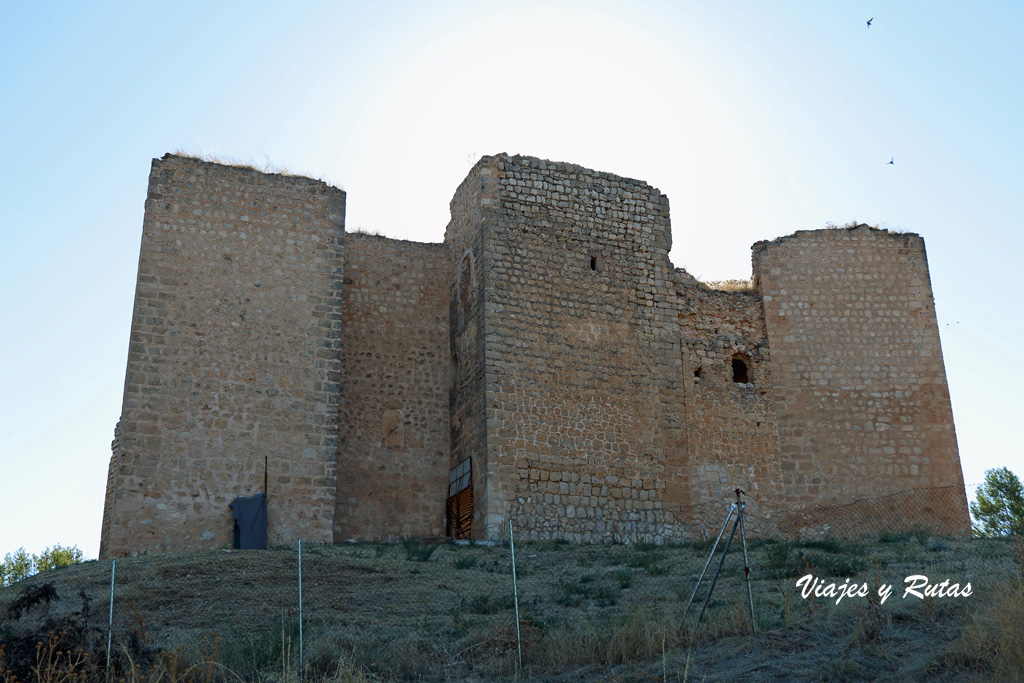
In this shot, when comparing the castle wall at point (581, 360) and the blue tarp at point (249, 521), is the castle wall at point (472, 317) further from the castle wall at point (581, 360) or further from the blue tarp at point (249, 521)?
the blue tarp at point (249, 521)

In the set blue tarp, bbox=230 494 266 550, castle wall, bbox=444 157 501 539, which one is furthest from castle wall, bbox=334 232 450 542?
blue tarp, bbox=230 494 266 550

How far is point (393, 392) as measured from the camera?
16.1m

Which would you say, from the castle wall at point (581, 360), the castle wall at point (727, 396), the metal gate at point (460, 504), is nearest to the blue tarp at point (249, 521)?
the metal gate at point (460, 504)

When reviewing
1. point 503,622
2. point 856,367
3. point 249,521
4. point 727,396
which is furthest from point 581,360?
point 503,622

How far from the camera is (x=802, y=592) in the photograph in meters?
9.42

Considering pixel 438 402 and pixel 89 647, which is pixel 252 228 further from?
pixel 89 647

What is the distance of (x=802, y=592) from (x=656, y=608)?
1402 mm

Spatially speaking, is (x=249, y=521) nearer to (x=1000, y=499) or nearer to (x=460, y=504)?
(x=460, y=504)

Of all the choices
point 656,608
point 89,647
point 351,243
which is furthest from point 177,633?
point 351,243

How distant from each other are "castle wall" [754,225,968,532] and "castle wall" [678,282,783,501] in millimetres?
263

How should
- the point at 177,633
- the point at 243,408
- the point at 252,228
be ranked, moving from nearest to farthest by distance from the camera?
1. the point at 177,633
2. the point at 243,408
3. the point at 252,228

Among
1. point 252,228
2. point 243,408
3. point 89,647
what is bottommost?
point 89,647

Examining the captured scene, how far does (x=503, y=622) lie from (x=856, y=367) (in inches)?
407

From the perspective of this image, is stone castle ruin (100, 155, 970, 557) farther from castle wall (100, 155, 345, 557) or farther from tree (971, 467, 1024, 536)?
tree (971, 467, 1024, 536)
